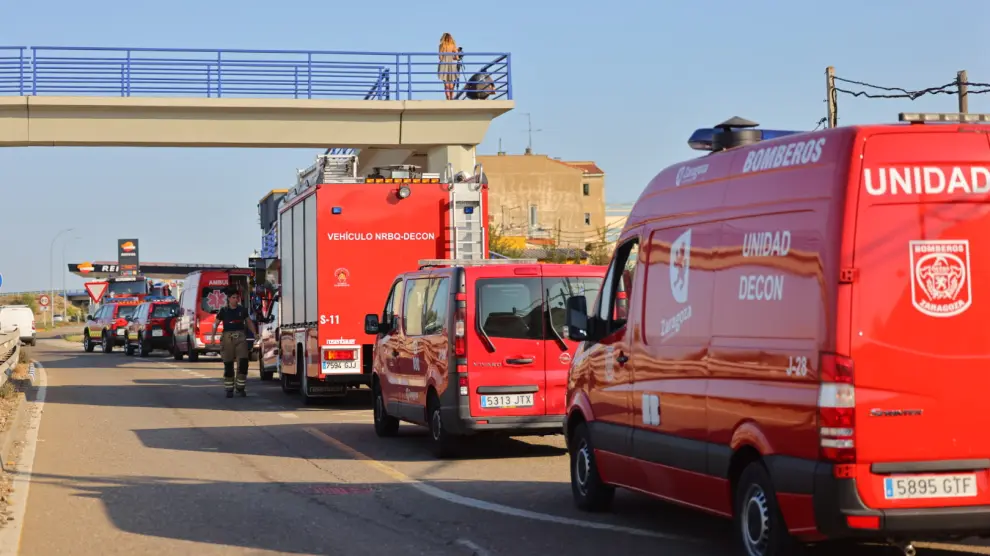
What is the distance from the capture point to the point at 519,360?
44.3 ft

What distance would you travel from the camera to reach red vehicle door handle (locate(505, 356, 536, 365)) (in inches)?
530

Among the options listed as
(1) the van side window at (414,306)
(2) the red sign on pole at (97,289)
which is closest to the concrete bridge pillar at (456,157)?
(1) the van side window at (414,306)

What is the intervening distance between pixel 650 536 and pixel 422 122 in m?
20.7

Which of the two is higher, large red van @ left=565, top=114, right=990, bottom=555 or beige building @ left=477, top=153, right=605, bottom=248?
beige building @ left=477, top=153, right=605, bottom=248

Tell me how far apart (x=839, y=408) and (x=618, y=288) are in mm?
3292

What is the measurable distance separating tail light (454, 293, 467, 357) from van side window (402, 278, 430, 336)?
49.0 inches

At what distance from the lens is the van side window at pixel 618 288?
9.60m

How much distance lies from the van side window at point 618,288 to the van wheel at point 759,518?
216cm

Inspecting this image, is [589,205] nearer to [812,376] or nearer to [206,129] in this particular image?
[206,129]

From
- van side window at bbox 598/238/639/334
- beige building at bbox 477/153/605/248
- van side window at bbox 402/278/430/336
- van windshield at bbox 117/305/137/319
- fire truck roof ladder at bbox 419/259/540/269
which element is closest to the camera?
van side window at bbox 598/238/639/334

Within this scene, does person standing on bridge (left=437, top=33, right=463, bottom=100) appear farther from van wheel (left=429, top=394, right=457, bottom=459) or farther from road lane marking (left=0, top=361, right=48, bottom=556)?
van wheel (left=429, top=394, right=457, bottom=459)

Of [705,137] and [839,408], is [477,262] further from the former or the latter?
[839,408]

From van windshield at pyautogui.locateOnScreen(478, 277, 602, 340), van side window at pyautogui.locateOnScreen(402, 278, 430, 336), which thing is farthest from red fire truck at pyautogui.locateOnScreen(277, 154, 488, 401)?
van windshield at pyautogui.locateOnScreen(478, 277, 602, 340)

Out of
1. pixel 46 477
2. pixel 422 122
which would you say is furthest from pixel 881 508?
pixel 422 122
